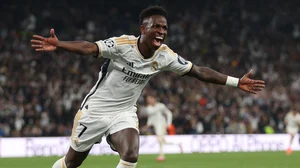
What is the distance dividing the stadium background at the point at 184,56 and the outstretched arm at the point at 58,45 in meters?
16.3

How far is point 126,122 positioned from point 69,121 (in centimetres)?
1702

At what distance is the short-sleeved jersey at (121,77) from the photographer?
324 inches

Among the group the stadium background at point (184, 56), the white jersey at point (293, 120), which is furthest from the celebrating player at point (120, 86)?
the white jersey at point (293, 120)

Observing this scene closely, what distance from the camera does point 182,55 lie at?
31.3m

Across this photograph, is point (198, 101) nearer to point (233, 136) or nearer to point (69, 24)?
point (233, 136)

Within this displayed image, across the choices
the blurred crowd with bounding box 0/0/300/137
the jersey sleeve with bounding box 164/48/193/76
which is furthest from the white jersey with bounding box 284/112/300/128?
the jersey sleeve with bounding box 164/48/193/76

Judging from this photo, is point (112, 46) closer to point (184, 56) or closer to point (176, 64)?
point (176, 64)

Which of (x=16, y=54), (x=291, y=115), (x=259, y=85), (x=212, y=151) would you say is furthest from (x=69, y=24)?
(x=259, y=85)

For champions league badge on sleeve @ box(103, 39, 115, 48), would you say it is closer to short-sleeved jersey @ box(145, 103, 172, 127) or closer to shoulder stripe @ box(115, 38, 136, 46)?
shoulder stripe @ box(115, 38, 136, 46)

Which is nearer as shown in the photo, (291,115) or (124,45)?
(124,45)

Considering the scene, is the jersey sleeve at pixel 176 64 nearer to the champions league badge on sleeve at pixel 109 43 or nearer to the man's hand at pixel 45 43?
the champions league badge on sleeve at pixel 109 43

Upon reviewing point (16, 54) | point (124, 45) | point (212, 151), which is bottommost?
point (212, 151)

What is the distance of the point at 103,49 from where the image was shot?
7.94m

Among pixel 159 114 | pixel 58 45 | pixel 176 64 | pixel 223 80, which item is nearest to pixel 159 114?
pixel 159 114
